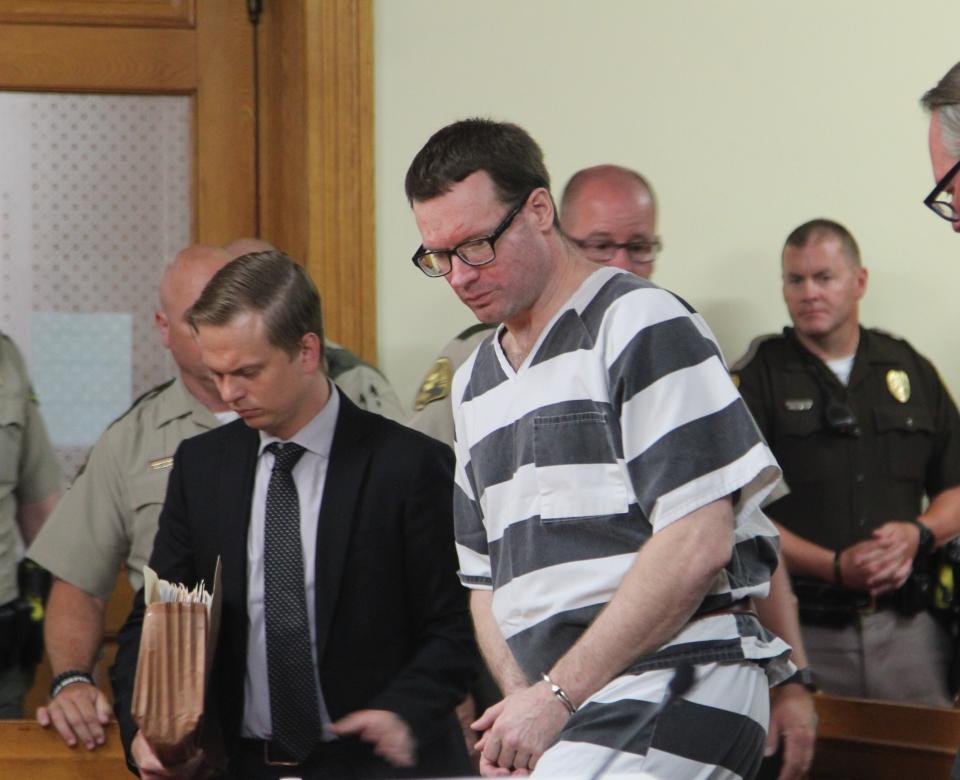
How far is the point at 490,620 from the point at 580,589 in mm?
284

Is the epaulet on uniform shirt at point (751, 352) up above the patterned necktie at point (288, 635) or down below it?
above

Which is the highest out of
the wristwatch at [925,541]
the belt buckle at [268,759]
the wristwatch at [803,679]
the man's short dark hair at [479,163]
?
the man's short dark hair at [479,163]

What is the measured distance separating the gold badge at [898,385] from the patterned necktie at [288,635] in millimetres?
2020

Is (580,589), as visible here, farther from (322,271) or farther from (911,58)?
(911,58)

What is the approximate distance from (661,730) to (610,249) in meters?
1.42

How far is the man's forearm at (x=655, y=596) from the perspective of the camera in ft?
6.45

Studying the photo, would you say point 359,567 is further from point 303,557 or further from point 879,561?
point 879,561

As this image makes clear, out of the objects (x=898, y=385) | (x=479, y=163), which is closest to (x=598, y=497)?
(x=479, y=163)

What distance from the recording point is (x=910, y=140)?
174 inches

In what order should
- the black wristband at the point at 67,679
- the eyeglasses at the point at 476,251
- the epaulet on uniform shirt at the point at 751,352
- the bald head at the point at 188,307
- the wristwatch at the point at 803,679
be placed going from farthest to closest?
the epaulet on uniform shirt at the point at 751,352, the bald head at the point at 188,307, the black wristband at the point at 67,679, the wristwatch at the point at 803,679, the eyeglasses at the point at 476,251

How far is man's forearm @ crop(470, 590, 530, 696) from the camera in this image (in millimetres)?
2195

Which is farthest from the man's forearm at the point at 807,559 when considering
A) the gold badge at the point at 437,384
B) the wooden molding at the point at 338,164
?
the wooden molding at the point at 338,164

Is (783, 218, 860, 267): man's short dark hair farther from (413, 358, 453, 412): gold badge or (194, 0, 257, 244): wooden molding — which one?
(194, 0, 257, 244): wooden molding

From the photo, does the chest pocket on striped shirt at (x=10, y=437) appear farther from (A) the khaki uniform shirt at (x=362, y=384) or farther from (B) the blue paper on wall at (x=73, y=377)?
(A) the khaki uniform shirt at (x=362, y=384)
